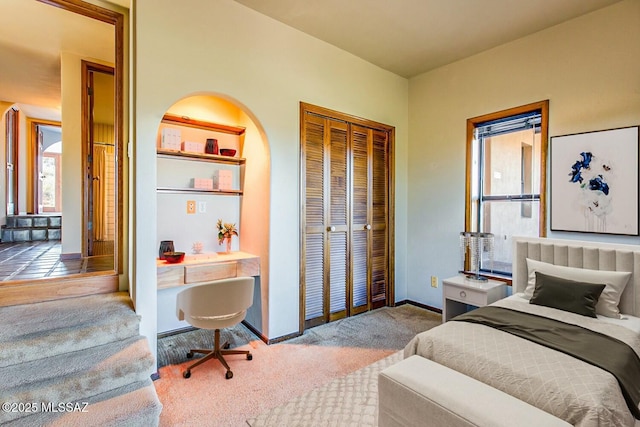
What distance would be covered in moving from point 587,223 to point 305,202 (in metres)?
2.60

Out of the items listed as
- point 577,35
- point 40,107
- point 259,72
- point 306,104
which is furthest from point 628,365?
point 40,107

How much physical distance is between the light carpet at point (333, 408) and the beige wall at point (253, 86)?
966mm

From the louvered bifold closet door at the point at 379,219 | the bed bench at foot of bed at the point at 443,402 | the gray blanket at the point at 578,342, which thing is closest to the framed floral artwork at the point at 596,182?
the gray blanket at the point at 578,342

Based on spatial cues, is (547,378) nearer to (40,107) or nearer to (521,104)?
(521,104)

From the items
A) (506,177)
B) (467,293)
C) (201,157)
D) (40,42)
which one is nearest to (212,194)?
(201,157)

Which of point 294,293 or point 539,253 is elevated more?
point 539,253

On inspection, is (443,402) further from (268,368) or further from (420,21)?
(420,21)

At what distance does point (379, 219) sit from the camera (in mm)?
4086

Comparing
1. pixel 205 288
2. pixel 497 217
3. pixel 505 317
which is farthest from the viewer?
pixel 497 217

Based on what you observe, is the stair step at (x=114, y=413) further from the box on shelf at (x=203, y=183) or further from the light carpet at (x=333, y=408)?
the box on shelf at (x=203, y=183)

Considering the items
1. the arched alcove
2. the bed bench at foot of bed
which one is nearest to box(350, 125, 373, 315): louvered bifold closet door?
the arched alcove

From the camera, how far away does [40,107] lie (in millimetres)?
6277

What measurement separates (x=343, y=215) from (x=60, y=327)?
105 inches

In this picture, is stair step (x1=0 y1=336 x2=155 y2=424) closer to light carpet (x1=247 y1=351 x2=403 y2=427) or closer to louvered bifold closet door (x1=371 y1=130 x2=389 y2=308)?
light carpet (x1=247 y1=351 x2=403 y2=427)
